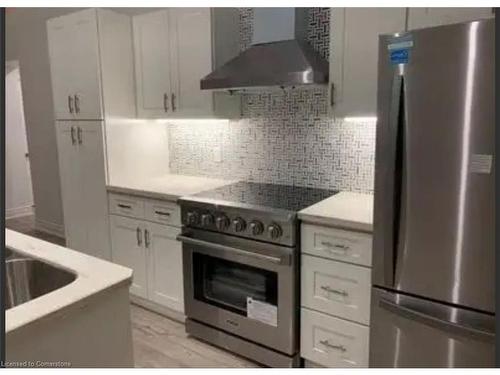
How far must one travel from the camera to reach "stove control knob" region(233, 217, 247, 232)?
7.46 feet

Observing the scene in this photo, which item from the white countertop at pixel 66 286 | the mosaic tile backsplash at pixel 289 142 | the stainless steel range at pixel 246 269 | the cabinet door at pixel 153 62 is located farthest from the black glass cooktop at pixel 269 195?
the white countertop at pixel 66 286

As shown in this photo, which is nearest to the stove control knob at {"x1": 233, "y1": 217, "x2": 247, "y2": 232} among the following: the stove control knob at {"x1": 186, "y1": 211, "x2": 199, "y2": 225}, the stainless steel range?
the stainless steel range

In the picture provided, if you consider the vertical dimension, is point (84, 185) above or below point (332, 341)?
above

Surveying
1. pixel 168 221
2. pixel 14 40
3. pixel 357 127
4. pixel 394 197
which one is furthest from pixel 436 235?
pixel 14 40

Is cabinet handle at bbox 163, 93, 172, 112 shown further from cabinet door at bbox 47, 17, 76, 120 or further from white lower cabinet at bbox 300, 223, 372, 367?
white lower cabinet at bbox 300, 223, 372, 367

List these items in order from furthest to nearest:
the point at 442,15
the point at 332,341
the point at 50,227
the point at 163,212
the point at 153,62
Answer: the point at 50,227 < the point at 153,62 < the point at 163,212 < the point at 332,341 < the point at 442,15

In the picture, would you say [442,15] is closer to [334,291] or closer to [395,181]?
[395,181]

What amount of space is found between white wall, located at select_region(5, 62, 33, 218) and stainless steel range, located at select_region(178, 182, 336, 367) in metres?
4.25

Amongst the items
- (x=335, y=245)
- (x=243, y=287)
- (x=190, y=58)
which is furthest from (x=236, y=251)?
(x=190, y=58)

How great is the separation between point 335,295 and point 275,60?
4.34 ft

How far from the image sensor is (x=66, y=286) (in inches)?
47.4

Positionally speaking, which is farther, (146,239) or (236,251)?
(146,239)

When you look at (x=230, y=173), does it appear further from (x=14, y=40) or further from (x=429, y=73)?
(x=14, y=40)

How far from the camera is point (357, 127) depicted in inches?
99.0
